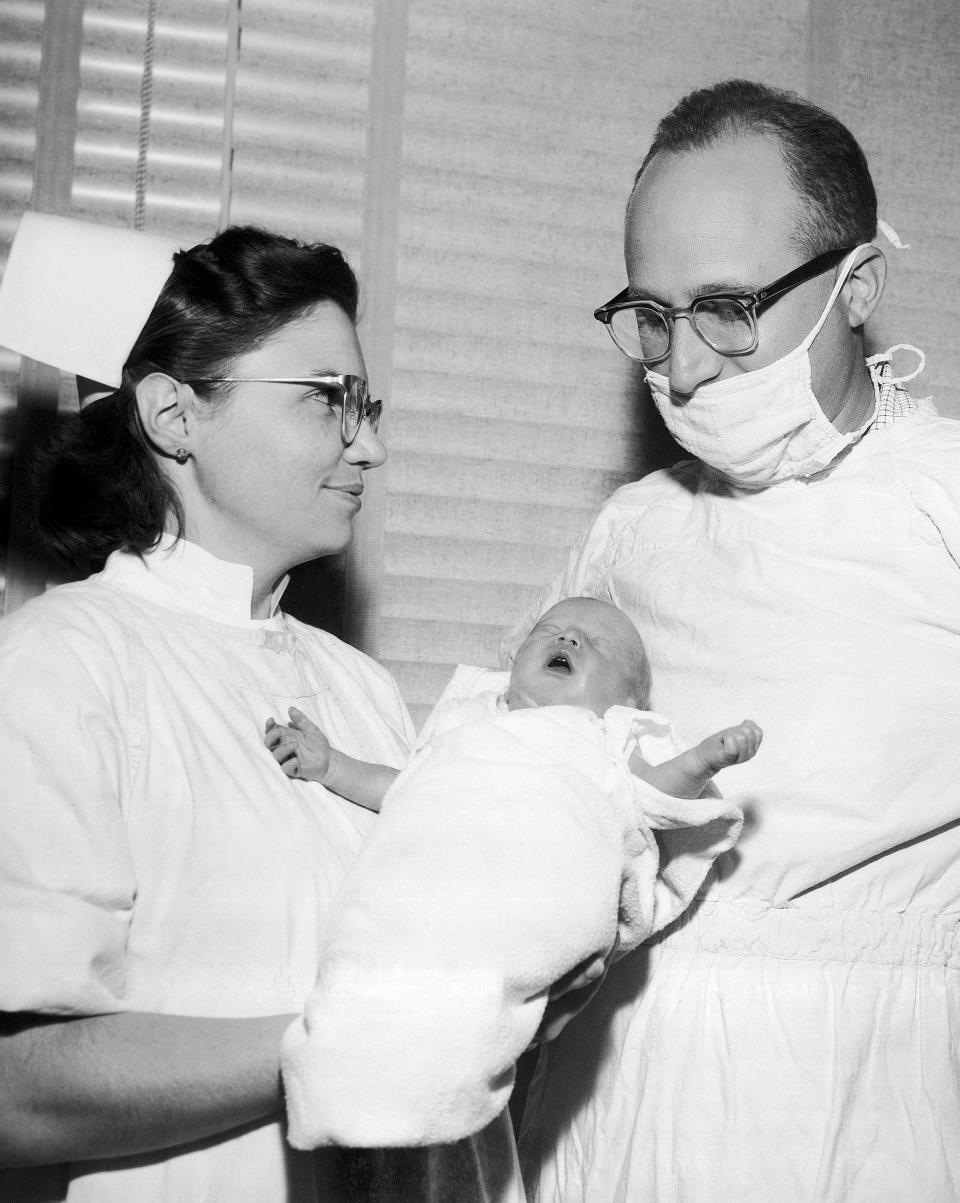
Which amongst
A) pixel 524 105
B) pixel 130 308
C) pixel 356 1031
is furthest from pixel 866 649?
pixel 524 105

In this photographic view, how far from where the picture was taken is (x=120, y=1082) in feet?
4.13

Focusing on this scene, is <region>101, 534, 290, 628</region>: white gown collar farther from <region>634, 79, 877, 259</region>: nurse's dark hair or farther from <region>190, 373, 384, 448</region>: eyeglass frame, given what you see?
<region>634, 79, 877, 259</region>: nurse's dark hair

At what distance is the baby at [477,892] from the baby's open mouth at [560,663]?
0.23 feet

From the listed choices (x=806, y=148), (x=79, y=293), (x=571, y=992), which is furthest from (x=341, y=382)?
(x=571, y=992)

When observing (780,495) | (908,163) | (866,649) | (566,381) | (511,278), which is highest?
(908,163)

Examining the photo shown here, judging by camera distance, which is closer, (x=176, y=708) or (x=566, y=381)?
(x=176, y=708)

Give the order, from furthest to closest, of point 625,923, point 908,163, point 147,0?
1. point 908,163
2. point 147,0
3. point 625,923

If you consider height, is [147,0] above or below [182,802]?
above

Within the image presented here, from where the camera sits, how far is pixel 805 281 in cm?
168

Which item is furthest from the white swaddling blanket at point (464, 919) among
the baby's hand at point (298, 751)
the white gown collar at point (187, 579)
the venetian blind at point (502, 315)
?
the venetian blind at point (502, 315)

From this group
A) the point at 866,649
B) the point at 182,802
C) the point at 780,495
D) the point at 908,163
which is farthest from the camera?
the point at 908,163

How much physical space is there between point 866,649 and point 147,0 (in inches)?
65.1

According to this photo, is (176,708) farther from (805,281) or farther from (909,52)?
(909,52)

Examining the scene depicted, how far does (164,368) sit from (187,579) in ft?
0.87
